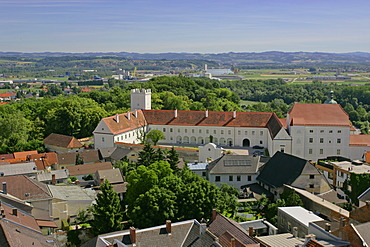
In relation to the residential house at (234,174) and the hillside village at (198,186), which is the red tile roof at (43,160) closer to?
the hillside village at (198,186)

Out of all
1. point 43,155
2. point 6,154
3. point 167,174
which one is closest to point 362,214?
point 167,174

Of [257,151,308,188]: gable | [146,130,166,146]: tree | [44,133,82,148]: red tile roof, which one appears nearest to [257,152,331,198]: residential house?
[257,151,308,188]: gable

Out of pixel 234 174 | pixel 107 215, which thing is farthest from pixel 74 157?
pixel 107 215

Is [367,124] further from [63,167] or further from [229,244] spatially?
[229,244]

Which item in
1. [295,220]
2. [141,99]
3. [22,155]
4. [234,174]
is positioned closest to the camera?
[295,220]

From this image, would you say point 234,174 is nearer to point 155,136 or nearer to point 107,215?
point 107,215

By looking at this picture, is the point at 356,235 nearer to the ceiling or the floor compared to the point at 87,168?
nearer to the ceiling

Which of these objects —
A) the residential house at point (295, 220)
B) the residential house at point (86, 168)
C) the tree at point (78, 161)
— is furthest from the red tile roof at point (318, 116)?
the tree at point (78, 161)
